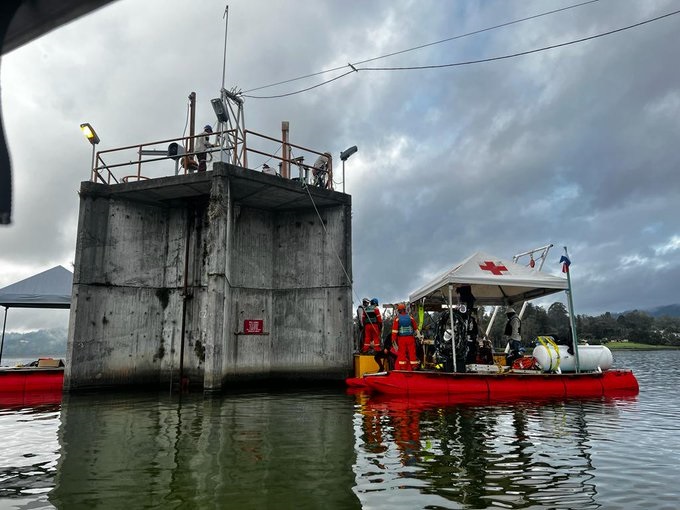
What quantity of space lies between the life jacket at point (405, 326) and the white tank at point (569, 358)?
373 cm

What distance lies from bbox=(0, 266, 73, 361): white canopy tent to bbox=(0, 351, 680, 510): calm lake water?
9.67 meters

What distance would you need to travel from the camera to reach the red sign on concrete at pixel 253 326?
1652 cm

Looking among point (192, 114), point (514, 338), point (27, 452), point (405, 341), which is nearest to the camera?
point (27, 452)

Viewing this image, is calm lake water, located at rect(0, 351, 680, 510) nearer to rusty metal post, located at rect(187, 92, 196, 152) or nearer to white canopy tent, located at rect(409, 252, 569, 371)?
white canopy tent, located at rect(409, 252, 569, 371)

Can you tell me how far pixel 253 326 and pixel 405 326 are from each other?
604 cm

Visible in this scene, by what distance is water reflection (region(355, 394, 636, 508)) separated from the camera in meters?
4.81

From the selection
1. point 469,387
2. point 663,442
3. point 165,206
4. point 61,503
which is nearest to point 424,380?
point 469,387

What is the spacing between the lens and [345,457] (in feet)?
20.7

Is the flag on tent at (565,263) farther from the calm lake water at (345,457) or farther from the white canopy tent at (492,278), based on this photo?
the calm lake water at (345,457)

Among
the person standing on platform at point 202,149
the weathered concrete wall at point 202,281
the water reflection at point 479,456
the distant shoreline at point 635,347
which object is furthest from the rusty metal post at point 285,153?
Answer: the distant shoreline at point 635,347

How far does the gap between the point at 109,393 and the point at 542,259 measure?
14.9 meters

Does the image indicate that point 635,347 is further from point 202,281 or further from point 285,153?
point 202,281

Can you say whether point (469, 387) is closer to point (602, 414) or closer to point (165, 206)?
point (602, 414)

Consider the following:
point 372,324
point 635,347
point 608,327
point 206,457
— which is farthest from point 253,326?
point 608,327
